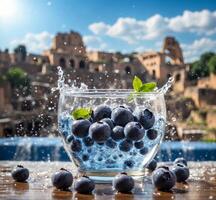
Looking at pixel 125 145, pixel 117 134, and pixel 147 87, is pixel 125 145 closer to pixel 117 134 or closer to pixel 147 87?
pixel 117 134

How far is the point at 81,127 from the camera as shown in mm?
1222

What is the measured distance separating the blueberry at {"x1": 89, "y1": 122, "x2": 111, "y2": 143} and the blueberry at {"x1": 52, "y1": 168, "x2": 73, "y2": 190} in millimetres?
100

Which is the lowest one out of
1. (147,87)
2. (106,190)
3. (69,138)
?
(106,190)

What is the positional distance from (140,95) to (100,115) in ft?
0.33

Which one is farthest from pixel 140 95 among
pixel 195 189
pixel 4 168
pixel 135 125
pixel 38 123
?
pixel 38 123

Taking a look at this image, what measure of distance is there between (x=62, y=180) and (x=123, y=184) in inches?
5.1

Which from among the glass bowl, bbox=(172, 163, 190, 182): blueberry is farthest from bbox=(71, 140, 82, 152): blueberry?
bbox=(172, 163, 190, 182): blueberry

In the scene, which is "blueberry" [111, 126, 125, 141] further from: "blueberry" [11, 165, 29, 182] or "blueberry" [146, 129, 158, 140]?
"blueberry" [11, 165, 29, 182]

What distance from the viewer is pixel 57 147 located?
14.6ft

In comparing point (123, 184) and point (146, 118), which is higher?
point (146, 118)

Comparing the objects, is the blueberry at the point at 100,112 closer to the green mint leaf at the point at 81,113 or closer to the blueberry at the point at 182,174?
the green mint leaf at the point at 81,113

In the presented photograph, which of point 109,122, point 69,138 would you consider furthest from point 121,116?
point 69,138

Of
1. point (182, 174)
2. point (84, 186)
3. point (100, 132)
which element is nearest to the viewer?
point (84, 186)

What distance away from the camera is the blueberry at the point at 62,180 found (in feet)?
3.73
